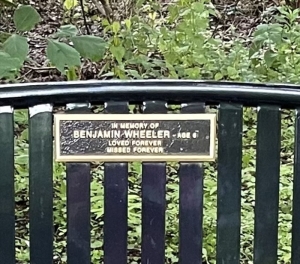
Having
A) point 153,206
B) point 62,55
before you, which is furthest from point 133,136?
point 62,55

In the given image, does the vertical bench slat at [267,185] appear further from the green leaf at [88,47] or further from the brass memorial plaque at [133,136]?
the green leaf at [88,47]

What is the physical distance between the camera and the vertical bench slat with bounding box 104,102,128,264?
7.71 ft

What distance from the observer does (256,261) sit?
7.98ft

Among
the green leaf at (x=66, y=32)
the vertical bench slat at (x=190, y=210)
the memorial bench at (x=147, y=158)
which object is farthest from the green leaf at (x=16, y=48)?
the vertical bench slat at (x=190, y=210)

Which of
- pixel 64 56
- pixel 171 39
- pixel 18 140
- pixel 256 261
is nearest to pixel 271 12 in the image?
pixel 171 39

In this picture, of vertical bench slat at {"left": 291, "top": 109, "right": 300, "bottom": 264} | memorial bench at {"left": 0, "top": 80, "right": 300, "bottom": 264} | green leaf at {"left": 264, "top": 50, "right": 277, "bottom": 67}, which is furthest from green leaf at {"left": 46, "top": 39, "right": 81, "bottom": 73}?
green leaf at {"left": 264, "top": 50, "right": 277, "bottom": 67}

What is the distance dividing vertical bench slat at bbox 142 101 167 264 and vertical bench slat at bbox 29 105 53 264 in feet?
0.94

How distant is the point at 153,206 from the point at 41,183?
349 millimetres

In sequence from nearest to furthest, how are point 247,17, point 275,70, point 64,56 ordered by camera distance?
1. point 64,56
2. point 275,70
3. point 247,17

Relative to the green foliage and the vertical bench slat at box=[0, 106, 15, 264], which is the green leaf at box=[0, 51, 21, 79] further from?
the vertical bench slat at box=[0, 106, 15, 264]

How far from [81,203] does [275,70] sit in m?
3.36

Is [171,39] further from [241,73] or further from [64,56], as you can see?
[64,56]

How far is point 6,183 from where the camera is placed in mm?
2346

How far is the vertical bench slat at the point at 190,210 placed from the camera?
93.2 inches
